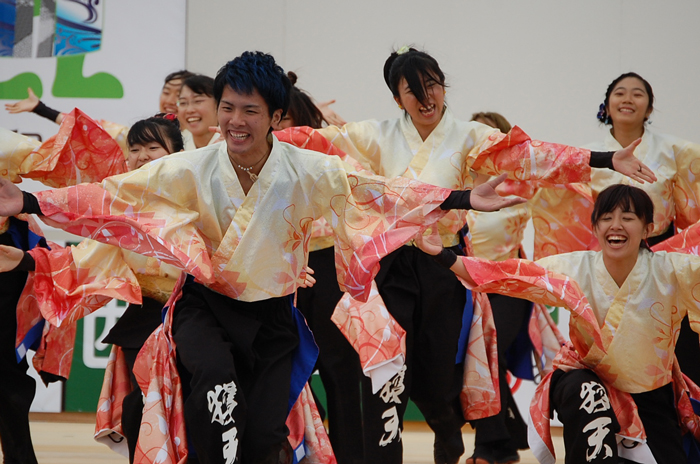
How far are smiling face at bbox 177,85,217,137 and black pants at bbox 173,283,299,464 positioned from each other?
139cm

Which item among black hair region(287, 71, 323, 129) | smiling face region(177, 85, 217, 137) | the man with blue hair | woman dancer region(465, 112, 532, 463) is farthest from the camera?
woman dancer region(465, 112, 532, 463)

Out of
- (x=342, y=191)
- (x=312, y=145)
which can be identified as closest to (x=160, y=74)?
(x=312, y=145)

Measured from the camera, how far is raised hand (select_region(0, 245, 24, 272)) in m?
3.11

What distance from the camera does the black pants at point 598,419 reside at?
9.43ft

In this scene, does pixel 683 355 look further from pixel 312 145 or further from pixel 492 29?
pixel 492 29

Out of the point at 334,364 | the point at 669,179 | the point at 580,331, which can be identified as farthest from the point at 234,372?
the point at 669,179

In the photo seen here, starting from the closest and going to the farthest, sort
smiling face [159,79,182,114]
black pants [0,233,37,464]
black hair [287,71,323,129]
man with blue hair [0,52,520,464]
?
man with blue hair [0,52,520,464]
black pants [0,233,37,464]
black hair [287,71,323,129]
smiling face [159,79,182,114]

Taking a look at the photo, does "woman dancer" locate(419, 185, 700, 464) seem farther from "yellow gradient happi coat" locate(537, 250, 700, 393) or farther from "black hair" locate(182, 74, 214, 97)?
"black hair" locate(182, 74, 214, 97)

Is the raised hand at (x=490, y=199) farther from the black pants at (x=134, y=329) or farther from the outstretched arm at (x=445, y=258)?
the black pants at (x=134, y=329)

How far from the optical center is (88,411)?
5.42 meters

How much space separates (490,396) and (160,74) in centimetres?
309

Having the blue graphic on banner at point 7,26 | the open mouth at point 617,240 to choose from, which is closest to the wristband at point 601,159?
the open mouth at point 617,240

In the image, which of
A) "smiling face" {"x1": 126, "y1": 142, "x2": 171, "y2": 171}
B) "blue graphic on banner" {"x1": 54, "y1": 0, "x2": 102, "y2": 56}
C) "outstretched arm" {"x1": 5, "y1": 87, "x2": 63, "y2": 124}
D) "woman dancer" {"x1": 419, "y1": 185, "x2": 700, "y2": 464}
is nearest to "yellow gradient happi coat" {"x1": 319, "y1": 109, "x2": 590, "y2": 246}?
"woman dancer" {"x1": 419, "y1": 185, "x2": 700, "y2": 464}

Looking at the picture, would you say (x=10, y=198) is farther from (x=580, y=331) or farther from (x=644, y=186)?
(x=644, y=186)
